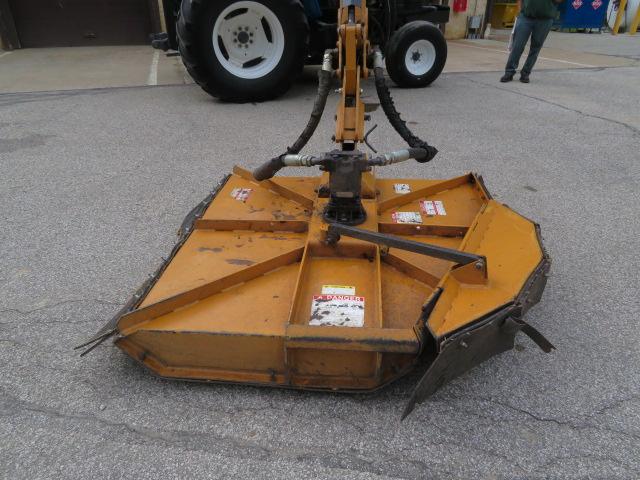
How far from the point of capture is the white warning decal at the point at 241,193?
258 centimetres

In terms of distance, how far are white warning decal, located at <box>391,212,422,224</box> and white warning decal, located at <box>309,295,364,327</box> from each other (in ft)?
2.27

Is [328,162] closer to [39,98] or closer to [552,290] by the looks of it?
[552,290]

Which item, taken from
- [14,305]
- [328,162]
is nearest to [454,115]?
[328,162]

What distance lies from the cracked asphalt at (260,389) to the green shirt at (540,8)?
2.88 m

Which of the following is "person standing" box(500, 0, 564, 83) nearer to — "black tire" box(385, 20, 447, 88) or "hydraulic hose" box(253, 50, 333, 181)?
"black tire" box(385, 20, 447, 88)

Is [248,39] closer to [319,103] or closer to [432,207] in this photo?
[319,103]

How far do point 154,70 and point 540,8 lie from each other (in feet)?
20.4

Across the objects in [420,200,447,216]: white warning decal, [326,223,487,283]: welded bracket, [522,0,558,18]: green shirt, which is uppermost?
[522,0,558,18]: green shirt

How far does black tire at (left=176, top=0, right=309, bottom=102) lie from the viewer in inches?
201

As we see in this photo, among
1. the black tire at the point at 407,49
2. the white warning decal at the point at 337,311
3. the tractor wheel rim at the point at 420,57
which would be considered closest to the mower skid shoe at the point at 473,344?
the white warning decal at the point at 337,311

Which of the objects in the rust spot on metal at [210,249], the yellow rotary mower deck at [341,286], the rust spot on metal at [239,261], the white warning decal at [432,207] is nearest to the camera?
the yellow rotary mower deck at [341,286]

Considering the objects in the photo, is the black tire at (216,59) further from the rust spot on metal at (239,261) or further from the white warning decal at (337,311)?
the white warning decal at (337,311)

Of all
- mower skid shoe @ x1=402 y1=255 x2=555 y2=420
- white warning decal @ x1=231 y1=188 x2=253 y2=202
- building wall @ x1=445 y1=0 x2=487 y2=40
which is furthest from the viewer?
building wall @ x1=445 y1=0 x2=487 y2=40

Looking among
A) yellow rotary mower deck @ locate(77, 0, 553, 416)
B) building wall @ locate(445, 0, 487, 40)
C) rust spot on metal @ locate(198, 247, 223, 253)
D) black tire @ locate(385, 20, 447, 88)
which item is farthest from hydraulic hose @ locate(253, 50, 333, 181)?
building wall @ locate(445, 0, 487, 40)
